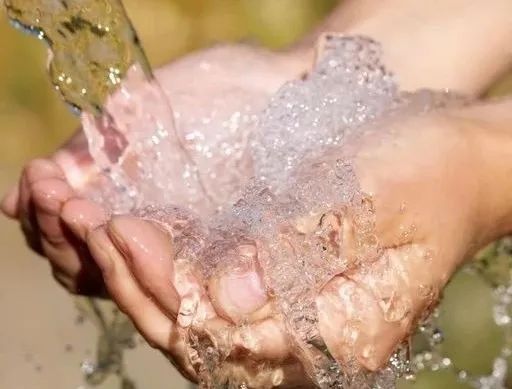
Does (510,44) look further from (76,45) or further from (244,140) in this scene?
(76,45)

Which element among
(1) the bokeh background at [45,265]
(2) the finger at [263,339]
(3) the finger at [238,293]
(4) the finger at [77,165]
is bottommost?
(1) the bokeh background at [45,265]

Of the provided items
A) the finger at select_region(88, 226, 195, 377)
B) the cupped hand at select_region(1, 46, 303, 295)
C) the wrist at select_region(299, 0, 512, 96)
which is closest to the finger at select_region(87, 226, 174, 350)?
the finger at select_region(88, 226, 195, 377)

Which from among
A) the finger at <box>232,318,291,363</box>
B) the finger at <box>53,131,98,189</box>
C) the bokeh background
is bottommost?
the bokeh background

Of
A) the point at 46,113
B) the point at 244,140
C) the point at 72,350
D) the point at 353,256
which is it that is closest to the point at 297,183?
the point at 353,256

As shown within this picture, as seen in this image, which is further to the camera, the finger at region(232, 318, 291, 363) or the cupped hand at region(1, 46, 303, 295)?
the cupped hand at region(1, 46, 303, 295)

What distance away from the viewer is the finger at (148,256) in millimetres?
525

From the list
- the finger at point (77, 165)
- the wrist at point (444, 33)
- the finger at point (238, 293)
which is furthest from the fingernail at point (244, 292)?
the wrist at point (444, 33)

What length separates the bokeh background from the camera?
965 mm

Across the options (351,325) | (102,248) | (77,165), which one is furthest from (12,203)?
(351,325)

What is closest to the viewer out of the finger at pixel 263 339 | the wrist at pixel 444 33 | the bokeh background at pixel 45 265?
the finger at pixel 263 339

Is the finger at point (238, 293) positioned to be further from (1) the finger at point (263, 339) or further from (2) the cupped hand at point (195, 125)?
(2) the cupped hand at point (195, 125)

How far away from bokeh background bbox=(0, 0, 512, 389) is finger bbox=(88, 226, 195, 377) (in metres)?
0.40

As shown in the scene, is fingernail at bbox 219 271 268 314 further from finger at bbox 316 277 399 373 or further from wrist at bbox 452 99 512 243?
wrist at bbox 452 99 512 243

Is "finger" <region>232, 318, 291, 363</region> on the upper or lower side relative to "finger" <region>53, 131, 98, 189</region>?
lower
